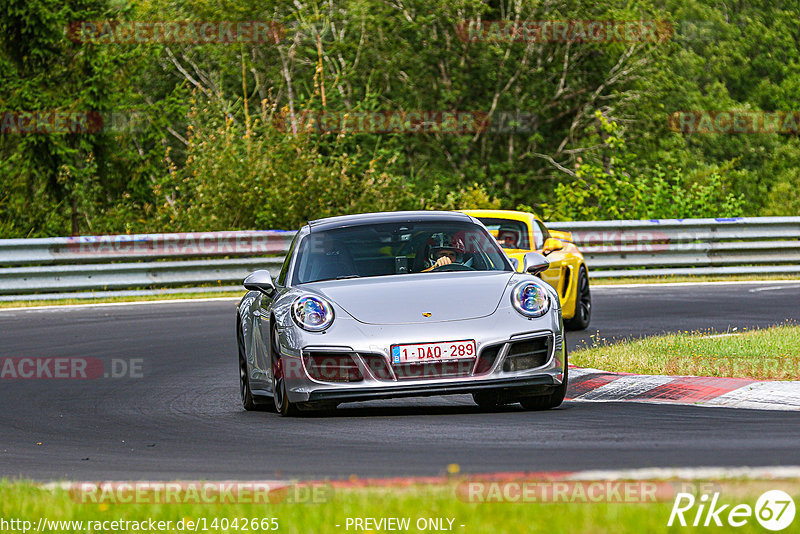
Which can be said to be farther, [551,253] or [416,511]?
[551,253]

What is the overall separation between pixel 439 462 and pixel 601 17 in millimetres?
32287

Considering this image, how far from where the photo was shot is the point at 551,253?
51.1 ft

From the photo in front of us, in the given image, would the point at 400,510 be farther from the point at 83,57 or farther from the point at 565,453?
the point at 83,57

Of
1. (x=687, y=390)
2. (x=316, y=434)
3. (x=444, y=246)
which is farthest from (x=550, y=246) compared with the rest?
(x=316, y=434)

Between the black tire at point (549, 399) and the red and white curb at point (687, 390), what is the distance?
76cm

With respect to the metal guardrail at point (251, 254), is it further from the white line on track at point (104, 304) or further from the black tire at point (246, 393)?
the black tire at point (246, 393)

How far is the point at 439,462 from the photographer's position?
6918mm

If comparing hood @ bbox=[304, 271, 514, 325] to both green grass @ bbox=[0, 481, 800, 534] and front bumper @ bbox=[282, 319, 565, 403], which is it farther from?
green grass @ bbox=[0, 481, 800, 534]

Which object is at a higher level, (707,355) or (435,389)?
(435,389)

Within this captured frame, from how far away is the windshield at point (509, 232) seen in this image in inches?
605

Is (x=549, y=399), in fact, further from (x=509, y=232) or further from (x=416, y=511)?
(x=509, y=232)

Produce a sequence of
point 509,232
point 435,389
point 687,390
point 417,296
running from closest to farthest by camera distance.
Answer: point 435,389
point 417,296
point 687,390
point 509,232

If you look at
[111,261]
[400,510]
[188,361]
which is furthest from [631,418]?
[111,261]

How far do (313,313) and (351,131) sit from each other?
847 inches
